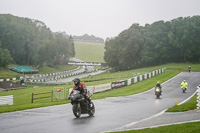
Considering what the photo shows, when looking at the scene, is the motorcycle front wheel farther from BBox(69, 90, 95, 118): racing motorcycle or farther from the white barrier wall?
the white barrier wall

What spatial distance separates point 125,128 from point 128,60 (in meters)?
88.8

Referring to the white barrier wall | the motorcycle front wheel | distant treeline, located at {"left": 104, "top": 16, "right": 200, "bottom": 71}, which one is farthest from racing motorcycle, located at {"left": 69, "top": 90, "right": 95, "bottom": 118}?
distant treeline, located at {"left": 104, "top": 16, "right": 200, "bottom": 71}

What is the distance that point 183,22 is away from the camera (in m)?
104

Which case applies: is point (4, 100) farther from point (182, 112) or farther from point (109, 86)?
point (182, 112)

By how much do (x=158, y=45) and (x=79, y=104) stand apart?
8709 cm

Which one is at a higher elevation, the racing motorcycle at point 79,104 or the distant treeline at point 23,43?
the distant treeline at point 23,43

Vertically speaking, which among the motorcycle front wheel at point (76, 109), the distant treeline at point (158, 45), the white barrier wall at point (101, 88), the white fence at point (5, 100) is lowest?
the white fence at point (5, 100)

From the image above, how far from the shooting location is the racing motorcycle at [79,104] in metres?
14.5

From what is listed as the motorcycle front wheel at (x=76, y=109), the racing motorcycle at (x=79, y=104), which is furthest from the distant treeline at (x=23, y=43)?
the motorcycle front wheel at (x=76, y=109)

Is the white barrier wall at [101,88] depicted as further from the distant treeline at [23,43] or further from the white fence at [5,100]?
the distant treeline at [23,43]

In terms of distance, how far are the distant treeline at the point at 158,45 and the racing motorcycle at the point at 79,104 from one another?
8353 centimetres

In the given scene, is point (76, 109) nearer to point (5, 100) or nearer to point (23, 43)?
point (5, 100)

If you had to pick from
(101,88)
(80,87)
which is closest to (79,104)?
(80,87)

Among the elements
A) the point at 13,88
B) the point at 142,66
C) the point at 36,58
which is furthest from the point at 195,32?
the point at 13,88
